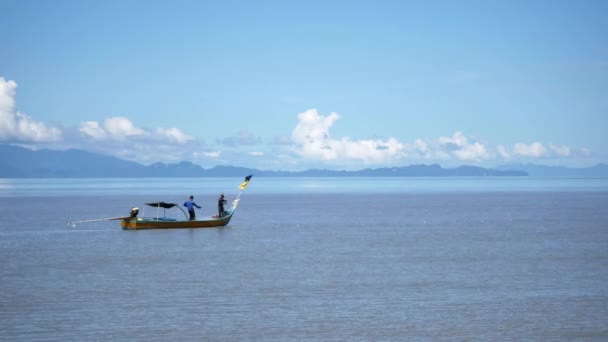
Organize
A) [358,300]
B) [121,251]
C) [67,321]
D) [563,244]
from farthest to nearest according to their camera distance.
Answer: [563,244]
[121,251]
[358,300]
[67,321]

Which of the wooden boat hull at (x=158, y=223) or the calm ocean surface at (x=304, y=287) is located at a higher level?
the wooden boat hull at (x=158, y=223)

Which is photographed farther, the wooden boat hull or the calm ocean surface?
the wooden boat hull

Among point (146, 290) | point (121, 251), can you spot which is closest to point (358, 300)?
point (146, 290)

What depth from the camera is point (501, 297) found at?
23656 mm

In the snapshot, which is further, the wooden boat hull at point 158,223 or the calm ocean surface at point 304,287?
the wooden boat hull at point 158,223

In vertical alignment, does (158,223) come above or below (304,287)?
above

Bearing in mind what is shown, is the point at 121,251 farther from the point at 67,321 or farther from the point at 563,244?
the point at 563,244

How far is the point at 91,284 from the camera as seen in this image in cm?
2653

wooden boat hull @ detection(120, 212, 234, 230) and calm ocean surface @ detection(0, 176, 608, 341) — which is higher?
wooden boat hull @ detection(120, 212, 234, 230)

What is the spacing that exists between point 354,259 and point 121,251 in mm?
11914

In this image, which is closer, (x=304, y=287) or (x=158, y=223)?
(x=304, y=287)

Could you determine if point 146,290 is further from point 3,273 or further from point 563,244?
point 563,244

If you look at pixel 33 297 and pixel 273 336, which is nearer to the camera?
pixel 273 336

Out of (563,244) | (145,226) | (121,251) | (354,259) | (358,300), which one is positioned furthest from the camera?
(145,226)
